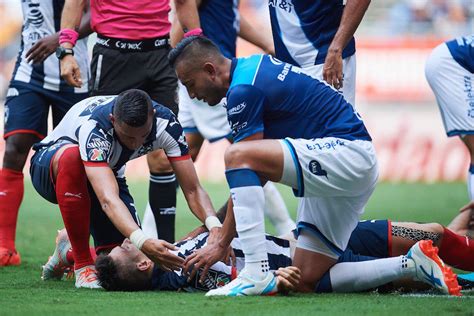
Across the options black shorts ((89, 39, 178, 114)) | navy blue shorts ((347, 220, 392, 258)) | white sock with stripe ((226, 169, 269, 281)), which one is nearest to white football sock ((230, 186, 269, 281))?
white sock with stripe ((226, 169, 269, 281))

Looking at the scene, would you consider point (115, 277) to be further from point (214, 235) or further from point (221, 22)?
point (221, 22)

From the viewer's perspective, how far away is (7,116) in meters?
7.52

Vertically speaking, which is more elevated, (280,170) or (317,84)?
(317,84)

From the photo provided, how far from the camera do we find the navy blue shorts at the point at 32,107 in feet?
24.3

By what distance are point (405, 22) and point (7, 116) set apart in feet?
45.1

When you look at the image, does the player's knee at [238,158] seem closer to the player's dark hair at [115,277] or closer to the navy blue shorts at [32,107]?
the player's dark hair at [115,277]

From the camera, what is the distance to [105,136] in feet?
19.0

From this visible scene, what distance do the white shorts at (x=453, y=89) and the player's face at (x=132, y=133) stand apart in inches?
112

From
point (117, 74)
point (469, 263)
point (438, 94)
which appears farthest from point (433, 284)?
point (117, 74)

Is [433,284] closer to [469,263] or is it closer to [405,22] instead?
[469,263]

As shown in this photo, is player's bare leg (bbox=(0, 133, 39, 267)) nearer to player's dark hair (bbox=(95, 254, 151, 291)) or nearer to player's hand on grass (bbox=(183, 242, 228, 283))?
player's dark hair (bbox=(95, 254, 151, 291))

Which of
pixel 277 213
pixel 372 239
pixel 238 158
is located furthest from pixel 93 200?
pixel 277 213

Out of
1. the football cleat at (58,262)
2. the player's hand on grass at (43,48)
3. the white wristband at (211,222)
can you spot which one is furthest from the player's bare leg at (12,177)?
the white wristband at (211,222)

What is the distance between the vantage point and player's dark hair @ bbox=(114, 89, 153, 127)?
5.64m
